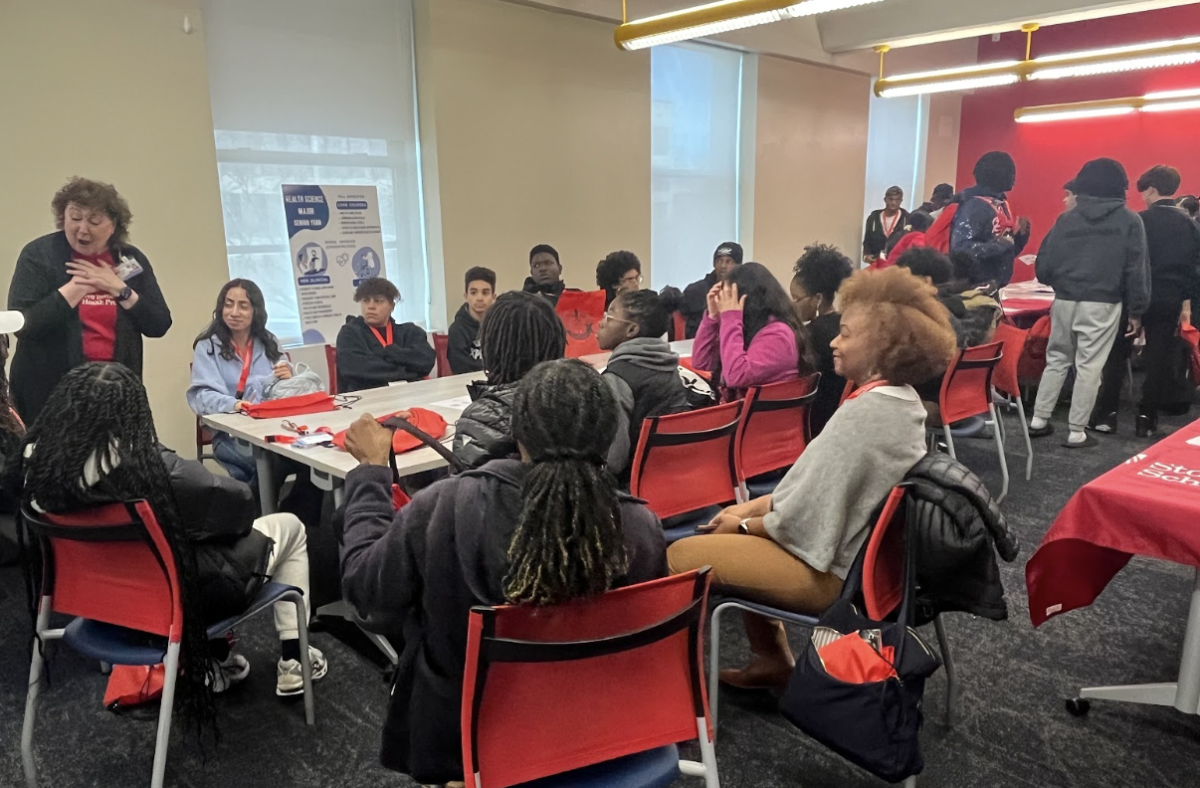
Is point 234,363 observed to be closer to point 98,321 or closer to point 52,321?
point 98,321

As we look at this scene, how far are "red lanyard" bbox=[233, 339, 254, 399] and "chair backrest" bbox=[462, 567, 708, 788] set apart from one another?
2.41 meters

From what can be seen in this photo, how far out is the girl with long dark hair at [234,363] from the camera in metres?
3.14

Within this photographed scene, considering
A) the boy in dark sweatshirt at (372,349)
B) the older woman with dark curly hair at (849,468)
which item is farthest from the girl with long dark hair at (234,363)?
the older woman with dark curly hair at (849,468)

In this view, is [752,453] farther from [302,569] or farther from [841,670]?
[302,569]

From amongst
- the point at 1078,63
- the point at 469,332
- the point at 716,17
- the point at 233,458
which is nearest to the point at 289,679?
the point at 233,458

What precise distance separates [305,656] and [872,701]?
141 cm

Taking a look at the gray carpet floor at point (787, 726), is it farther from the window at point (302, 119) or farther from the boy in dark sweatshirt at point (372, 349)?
the window at point (302, 119)

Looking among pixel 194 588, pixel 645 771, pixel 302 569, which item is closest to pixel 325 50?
pixel 302 569

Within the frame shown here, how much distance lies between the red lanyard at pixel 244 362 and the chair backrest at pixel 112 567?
1521 mm

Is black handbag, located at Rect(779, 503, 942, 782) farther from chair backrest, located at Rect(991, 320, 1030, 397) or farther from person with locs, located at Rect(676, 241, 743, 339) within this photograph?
person with locs, located at Rect(676, 241, 743, 339)

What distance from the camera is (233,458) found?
10.3 feet

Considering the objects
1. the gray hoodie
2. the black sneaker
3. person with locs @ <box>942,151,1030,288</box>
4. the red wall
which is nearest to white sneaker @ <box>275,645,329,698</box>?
person with locs @ <box>942,151,1030,288</box>

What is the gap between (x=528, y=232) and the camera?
17.7 feet

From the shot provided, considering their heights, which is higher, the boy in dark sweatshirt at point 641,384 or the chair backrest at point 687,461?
the boy in dark sweatshirt at point 641,384
